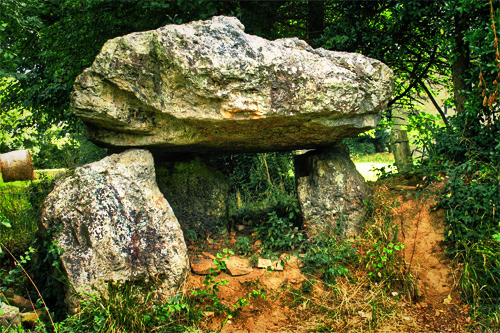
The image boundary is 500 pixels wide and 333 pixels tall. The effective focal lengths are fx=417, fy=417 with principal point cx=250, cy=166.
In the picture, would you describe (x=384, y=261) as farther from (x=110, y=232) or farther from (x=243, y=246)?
(x=110, y=232)

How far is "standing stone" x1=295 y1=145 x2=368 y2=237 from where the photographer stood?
5.00 m

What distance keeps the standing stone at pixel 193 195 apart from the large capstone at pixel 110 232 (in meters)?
1.24

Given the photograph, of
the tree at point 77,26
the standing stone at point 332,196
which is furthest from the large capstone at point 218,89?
the tree at point 77,26

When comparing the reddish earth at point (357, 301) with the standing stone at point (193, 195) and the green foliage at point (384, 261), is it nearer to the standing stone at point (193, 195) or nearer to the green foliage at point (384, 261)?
the green foliage at point (384, 261)

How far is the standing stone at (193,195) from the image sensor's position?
5352mm

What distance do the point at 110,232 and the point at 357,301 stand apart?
96.8 inches

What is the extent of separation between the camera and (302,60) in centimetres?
421

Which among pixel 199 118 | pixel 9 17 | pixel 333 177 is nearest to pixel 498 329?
pixel 333 177

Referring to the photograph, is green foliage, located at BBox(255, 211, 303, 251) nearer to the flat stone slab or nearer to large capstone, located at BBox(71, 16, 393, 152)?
the flat stone slab

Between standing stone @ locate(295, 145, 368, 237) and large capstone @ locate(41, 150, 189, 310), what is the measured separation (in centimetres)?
176

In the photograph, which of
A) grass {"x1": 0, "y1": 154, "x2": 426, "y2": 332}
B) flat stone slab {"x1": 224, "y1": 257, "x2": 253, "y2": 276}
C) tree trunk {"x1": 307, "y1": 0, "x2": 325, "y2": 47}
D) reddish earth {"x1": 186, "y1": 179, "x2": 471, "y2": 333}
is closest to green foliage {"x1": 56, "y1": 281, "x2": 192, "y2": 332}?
grass {"x1": 0, "y1": 154, "x2": 426, "y2": 332}

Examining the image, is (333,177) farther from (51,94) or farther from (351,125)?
(51,94)

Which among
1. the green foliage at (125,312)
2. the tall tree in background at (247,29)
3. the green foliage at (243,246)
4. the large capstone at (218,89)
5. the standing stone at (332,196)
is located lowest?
the green foliage at (125,312)

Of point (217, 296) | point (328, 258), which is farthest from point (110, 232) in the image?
point (328, 258)
